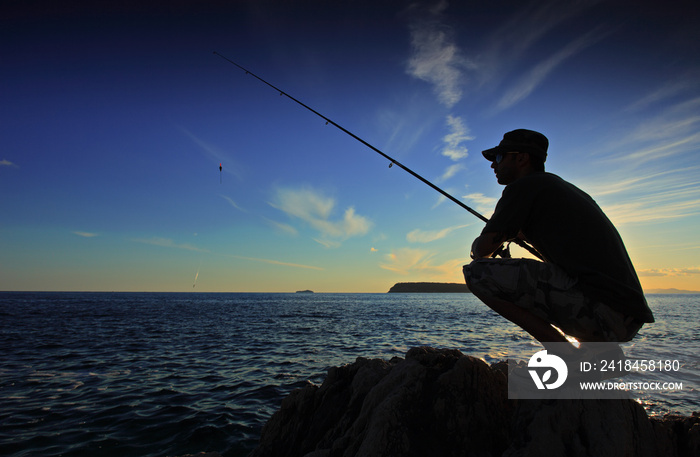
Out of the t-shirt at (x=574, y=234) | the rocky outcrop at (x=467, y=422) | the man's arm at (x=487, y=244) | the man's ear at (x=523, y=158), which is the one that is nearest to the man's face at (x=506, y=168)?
the man's ear at (x=523, y=158)

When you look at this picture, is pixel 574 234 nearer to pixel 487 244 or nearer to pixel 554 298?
pixel 554 298

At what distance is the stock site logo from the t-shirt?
61 centimetres

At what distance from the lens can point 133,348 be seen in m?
14.5

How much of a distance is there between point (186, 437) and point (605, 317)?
21.3 feet

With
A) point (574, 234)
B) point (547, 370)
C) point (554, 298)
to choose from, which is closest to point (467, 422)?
point (547, 370)

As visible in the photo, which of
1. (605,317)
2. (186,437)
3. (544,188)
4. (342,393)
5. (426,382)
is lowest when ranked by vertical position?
(186,437)

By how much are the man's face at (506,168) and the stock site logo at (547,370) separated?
61.2 inches

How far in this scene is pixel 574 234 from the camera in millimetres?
2545

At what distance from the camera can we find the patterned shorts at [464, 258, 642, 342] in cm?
247

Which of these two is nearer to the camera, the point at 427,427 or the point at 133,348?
the point at 427,427

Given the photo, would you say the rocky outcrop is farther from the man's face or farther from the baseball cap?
the baseball cap

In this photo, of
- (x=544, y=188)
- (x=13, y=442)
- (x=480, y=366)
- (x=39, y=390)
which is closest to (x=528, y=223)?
(x=544, y=188)

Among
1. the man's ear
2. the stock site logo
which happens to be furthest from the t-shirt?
the stock site logo

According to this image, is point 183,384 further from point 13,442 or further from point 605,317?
point 605,317
